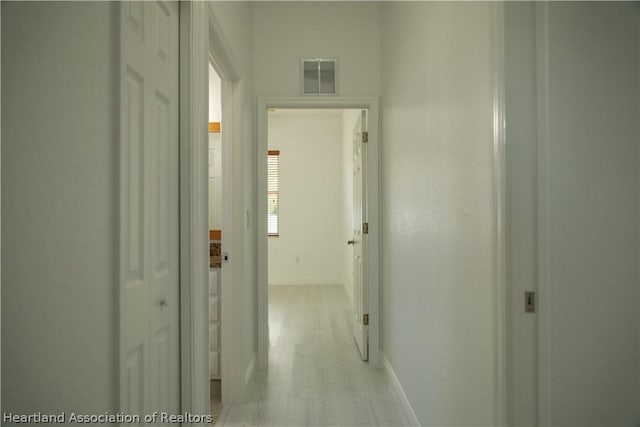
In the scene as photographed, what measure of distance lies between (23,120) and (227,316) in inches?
75.0

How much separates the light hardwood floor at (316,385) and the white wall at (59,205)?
1.62 meters

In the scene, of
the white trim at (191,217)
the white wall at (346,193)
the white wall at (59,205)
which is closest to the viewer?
the white wall at (59,205)

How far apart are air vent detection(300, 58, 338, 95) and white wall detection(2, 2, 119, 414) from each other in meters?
2.21

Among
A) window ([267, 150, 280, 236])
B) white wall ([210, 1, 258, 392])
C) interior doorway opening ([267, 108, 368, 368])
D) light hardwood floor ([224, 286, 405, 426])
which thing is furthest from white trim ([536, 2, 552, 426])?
window ([267, 150, 280, 236])

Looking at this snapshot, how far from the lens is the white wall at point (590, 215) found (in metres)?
1.13

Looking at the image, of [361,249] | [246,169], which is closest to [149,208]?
[246,169]

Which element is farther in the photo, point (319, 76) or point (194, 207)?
point (319, 76)

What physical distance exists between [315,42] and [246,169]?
1276 millimetres


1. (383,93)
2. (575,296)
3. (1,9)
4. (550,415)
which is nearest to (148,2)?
(1,9)

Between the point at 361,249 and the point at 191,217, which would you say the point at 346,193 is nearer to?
the point at 361,249

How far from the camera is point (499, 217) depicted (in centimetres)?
118

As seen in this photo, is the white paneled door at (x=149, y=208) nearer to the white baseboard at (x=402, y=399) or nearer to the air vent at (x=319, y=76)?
the white baseboard at (x=402, y=399)

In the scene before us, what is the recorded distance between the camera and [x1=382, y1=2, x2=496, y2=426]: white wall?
1.33m

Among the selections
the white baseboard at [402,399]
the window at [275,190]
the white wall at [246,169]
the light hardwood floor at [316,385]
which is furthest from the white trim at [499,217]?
the window at [275,190]
